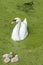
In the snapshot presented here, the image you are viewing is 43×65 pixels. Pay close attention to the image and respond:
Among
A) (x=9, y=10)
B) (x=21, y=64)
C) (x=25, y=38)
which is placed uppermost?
(x=9, y=10)

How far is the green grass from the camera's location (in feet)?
6.91

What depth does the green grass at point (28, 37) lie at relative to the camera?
2.11 m

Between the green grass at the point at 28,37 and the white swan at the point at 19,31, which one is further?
the white swan at the point at 19,31

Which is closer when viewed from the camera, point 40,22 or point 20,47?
point 20,47

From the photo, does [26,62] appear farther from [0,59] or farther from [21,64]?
[0,59]

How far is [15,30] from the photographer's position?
2.29 meters

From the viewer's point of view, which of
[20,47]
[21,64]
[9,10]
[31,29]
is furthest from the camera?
[9,10]

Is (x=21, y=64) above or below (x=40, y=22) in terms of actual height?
below

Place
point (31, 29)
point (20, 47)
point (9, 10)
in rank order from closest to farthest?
point (20, 47) → point (31, 29) → point (9, 10)

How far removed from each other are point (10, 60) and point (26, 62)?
0.47ft

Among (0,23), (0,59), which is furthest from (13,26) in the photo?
(0,59)

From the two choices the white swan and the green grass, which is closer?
the green grass

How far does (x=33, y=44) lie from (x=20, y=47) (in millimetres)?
126

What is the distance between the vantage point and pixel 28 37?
2320mm
